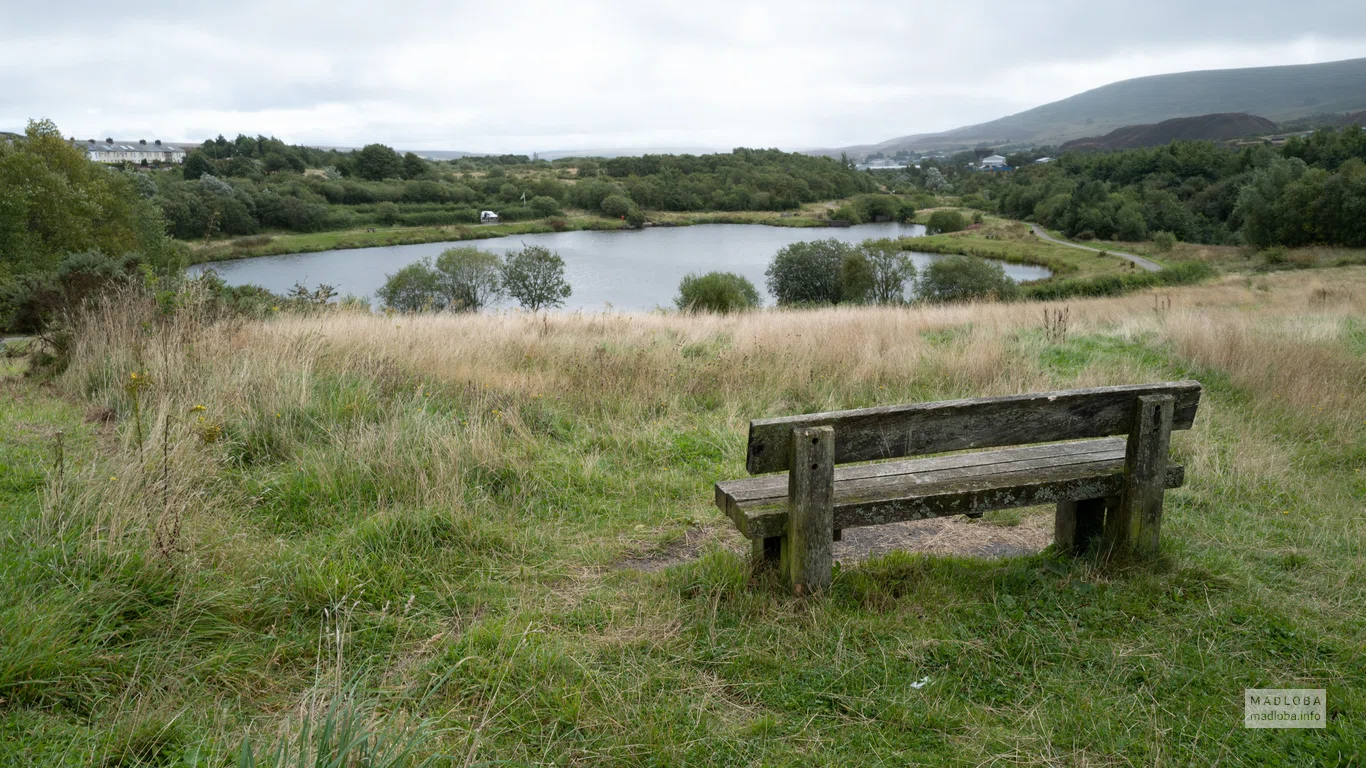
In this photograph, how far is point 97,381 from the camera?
19.1ft

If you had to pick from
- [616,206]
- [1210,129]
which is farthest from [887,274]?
[1210,129]

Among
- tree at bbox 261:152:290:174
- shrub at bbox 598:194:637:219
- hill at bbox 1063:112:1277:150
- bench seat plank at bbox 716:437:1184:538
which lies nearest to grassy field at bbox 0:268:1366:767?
bench seat plank at bbox 716:437:1184:538

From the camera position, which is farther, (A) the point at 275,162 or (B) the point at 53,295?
(A) the point at 275,162

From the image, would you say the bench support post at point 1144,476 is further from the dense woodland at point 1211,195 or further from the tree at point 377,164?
the tree at point 377,164

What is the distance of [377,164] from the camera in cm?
11656

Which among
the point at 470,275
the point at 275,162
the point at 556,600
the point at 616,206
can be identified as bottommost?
the point at 470,275

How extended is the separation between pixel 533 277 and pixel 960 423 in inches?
1920

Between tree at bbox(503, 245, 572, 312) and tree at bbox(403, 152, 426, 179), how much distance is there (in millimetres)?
77097

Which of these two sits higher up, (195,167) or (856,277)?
(195,167)

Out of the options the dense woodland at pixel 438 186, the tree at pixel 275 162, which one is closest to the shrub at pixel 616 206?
the dense woodland at pixel 438 186

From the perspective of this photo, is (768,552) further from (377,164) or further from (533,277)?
(377,164)

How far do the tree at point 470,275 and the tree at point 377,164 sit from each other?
74.2m

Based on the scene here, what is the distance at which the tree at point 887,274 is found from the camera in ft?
157

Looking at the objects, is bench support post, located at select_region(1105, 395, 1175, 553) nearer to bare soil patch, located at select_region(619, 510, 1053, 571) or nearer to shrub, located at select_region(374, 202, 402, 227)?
bare soil patch, located at select_region(619, 510, 1053, 571)
